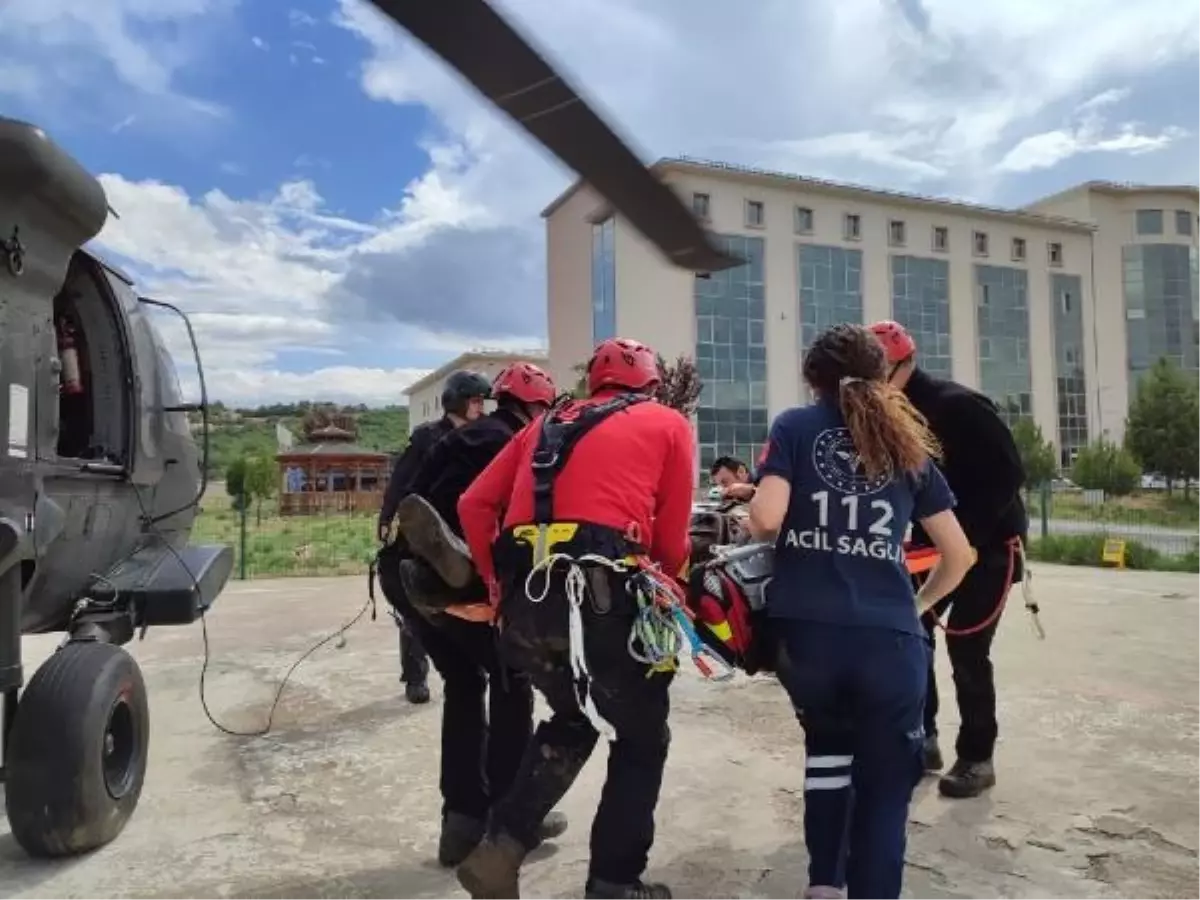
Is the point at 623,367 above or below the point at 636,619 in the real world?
above

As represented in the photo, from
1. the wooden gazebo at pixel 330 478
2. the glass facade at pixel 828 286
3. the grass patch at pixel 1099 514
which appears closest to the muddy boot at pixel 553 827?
the grass patch at pixel 1099 514

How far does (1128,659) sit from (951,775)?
4.06 metres

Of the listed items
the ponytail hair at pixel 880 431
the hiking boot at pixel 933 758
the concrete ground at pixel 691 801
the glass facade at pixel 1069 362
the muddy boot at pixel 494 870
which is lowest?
the concrete ground at pixel 691 801

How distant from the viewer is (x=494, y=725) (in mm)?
3846

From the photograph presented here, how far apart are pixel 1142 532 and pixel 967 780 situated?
1748cm

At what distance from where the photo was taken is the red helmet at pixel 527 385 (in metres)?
4.02

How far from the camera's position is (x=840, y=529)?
2971 mm

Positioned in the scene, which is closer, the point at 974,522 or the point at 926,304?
the point at 974,522

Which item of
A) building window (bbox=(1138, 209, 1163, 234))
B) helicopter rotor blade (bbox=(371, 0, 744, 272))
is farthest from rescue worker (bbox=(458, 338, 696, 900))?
building window (bbox=(1138, 209, 1163, 234))

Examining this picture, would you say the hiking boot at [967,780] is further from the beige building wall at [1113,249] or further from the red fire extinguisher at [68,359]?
the beige building wall at [1113,249]

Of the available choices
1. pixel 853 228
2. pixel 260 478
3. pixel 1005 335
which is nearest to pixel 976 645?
pixel 260 478

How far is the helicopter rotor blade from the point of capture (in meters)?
1.38

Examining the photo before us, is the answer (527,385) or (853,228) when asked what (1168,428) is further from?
(527,385)

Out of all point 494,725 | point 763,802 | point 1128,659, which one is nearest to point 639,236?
point 494,725
